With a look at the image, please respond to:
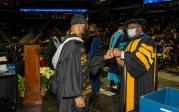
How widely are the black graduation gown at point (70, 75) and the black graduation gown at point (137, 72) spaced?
1.76 ft

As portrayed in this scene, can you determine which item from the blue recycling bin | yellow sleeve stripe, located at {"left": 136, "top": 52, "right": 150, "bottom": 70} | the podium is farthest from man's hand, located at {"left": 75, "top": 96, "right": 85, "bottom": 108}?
the podium

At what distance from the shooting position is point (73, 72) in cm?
335

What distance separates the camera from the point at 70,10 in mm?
27062

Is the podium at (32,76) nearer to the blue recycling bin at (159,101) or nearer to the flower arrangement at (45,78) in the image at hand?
the flower arrangement at (45,78)

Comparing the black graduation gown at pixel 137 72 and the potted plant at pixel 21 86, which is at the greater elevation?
the black graduation gown at pixel 137 72

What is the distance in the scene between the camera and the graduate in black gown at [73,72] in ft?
11.0

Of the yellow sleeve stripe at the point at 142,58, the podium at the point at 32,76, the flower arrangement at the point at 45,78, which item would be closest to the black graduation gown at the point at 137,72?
the yellow sleeve stripe at the point at 142,58

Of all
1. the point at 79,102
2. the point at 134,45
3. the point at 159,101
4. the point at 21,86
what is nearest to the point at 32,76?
the point at 21,86

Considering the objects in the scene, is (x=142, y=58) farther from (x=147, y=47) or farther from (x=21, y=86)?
(x=21, y=86)

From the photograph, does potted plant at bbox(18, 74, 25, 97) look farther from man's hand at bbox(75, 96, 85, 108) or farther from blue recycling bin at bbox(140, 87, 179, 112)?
blue recycling bin at bbox(140, 87, 179, 112)

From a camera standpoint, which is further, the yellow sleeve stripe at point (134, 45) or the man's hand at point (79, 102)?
the yellow sleeve stripe at point (134, 45)

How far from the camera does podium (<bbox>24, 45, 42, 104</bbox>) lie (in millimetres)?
6164

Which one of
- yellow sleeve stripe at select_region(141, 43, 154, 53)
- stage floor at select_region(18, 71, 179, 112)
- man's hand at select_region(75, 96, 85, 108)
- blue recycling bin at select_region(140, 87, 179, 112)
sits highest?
yellow sleeve stripe at select_region(141, 43, 154, 53)

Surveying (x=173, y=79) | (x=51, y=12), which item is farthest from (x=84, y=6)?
(x=173, y=79)
